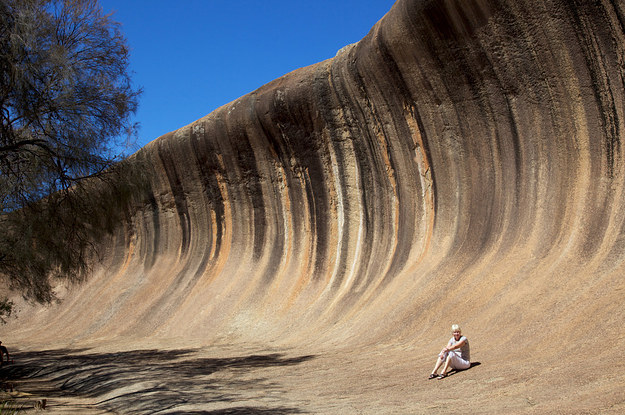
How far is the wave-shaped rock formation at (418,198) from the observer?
9.85 meters

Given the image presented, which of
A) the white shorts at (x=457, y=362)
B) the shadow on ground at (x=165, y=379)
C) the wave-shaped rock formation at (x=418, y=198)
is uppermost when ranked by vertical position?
the wave-shaped rock formation at (x=418, y=198)

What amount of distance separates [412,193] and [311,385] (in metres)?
6.78

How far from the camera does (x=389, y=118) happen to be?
1459 cm

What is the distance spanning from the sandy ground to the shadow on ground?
0.06ft

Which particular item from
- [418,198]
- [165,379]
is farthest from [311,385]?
[418,198]

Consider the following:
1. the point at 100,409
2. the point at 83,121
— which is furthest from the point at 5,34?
the point at 100,409

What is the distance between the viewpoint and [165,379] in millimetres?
9688

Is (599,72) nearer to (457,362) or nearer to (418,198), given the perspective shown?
(418,198)

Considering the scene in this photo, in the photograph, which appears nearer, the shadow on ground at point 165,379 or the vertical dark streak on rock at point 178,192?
the shadow on ground at point 165,379

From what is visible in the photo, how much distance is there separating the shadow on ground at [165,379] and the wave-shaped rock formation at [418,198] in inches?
86.3

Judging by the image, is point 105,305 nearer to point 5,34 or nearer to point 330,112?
point 330,112

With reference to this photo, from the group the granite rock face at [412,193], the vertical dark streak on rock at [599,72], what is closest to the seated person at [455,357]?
the granite rock face at [412,193]

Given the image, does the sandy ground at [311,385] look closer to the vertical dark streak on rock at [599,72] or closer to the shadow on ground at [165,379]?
the shadow on ground at [165,379]

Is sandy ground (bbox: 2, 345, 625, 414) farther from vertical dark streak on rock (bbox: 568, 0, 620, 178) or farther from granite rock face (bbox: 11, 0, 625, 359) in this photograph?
vertical dark streak on rock (bbox: 568, 0, 620, 178)
